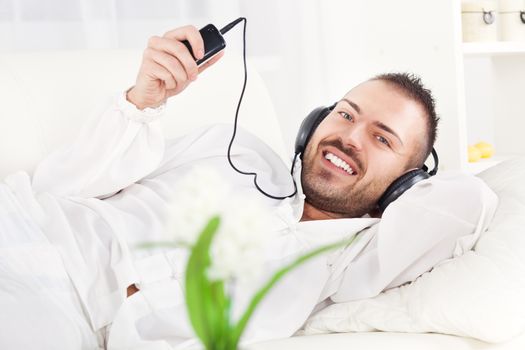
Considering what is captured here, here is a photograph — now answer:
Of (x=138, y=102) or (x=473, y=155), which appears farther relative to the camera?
(x=473, y=155)

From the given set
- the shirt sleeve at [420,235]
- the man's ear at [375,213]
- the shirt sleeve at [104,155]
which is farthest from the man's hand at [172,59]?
the man's ear at [375,213]

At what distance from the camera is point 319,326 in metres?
1.30

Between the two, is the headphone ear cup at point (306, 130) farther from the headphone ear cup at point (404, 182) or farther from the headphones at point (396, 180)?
the headphone ear cup at point (404, 182)

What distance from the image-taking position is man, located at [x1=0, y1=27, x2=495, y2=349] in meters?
1.24

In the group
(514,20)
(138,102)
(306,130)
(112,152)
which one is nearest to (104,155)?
(112,152)

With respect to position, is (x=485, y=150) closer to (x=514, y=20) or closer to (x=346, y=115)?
Result: (x=514, y=20)

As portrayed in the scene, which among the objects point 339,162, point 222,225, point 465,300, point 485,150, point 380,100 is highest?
point 222,225

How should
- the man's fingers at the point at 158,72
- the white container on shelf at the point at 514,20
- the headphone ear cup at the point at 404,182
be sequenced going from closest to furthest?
the man's fingers at the point at 158,72
the headphone ear cup at the point at 404,182
the white container on shelf at the point at 514,20

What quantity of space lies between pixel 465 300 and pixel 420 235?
7.0 inches

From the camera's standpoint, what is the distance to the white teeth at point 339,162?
168 centimetres

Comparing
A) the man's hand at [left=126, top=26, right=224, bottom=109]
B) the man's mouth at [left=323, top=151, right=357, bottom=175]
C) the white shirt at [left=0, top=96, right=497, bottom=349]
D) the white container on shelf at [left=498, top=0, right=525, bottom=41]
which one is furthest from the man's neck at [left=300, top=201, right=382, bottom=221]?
the white container on shelf at [left=498, top=0, right=525, bottom=41]

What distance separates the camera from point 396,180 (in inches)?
64.7

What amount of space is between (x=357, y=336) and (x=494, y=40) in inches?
68.7

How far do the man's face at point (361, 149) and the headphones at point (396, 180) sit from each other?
16mm
